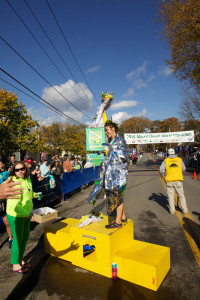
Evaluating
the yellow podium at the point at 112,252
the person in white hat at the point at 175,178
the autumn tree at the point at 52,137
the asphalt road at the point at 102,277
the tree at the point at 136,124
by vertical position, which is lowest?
the asphalt road at the point at 102,277

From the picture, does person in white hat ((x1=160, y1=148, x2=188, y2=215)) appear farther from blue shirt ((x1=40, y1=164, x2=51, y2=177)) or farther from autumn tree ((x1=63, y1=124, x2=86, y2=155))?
autumn tree ((x1=63, y1=124, x2=86, y2=155))

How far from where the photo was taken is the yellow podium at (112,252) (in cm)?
280

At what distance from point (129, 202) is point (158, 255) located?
4931 millimetres

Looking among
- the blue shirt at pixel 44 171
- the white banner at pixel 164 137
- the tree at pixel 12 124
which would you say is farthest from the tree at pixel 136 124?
the blue shirt at pixel 44 171

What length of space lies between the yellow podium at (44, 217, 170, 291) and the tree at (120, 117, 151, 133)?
63.9 metres

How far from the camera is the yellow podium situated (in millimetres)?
2799

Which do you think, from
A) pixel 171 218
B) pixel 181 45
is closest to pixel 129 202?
pixel 171 218

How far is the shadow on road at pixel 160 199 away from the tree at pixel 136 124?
5835cm

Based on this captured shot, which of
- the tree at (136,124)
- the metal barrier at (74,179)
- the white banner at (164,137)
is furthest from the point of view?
the tree at (136,124)

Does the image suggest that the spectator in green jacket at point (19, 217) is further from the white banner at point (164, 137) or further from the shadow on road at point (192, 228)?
the white banner at point (164, 137)

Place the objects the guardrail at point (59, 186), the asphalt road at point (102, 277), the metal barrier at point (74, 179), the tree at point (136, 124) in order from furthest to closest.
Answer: the tree at point (136, 124) < the metal barrier at point (74, 179) < the guardrail at point (59, 186) < the asphalt road at point (102, 277)

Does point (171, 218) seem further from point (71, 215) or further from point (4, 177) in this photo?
point (4, 177)

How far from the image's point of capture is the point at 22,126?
18.8m

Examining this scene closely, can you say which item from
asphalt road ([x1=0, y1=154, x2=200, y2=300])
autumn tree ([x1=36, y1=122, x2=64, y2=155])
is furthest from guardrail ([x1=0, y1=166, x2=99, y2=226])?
autumn tree ([x1=36, y1=122, x2=64, y2=155])
